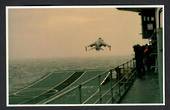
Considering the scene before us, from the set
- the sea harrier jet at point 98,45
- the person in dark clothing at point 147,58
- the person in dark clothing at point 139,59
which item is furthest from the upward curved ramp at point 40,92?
the person in dark clothing at point 147,58

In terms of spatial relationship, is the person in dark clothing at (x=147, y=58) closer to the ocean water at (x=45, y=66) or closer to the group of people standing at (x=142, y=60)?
the group of people standing at (x=142, y=60)

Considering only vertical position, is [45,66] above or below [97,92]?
above

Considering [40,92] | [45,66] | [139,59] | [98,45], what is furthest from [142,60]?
[40,92]

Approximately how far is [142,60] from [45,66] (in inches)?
51.3

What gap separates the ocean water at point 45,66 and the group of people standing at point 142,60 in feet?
0.50

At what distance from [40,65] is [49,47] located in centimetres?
27

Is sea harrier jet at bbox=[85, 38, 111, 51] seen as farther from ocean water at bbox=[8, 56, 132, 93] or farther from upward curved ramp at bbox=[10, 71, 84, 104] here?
upward curved ramp at bbox=[10, 71, 84, 104]

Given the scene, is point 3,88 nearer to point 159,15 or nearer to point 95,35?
point 95,35

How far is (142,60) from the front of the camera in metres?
8.93

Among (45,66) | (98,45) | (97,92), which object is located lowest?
(97,92)

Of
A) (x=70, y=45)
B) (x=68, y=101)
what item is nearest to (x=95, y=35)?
(x=70, y=45)

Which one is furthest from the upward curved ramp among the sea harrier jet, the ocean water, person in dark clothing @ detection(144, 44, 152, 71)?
person in dark clothing @ detection(144, 44, 152, 71)

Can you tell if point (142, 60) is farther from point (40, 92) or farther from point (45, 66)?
point (40, 92)

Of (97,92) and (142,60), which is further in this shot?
(142,60)
